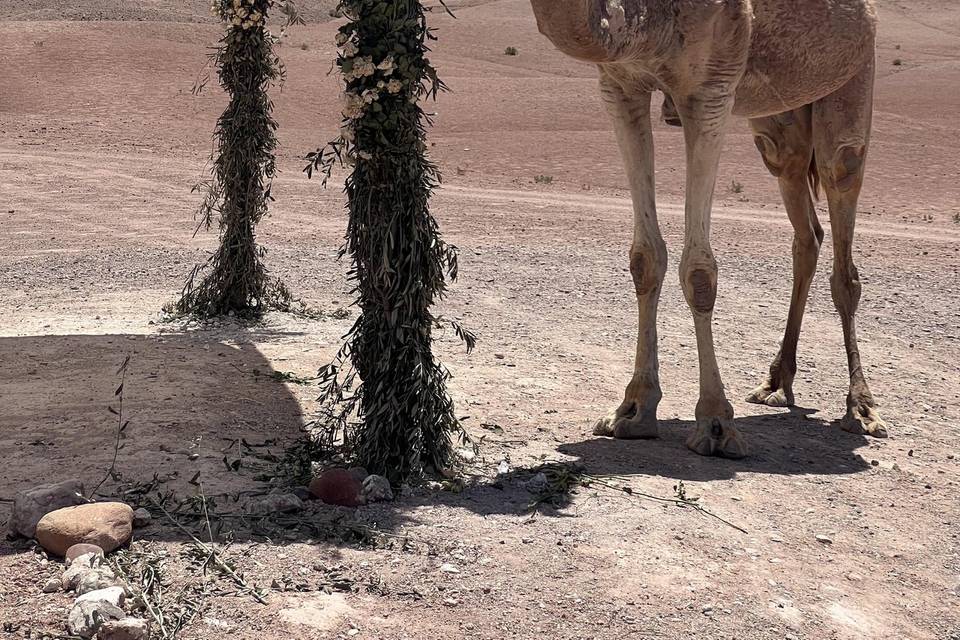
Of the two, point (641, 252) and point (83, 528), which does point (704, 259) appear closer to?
point (641, 252)

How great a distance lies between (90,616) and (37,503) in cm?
97

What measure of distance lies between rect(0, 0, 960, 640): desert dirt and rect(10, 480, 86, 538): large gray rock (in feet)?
0.37

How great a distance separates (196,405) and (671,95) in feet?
10.6

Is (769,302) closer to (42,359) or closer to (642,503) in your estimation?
(642,503)

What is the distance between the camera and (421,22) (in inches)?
196

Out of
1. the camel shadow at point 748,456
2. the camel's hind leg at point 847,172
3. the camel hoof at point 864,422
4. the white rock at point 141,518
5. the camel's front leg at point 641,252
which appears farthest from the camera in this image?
the camel's hind leg at point 847,172

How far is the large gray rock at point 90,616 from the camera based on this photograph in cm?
357

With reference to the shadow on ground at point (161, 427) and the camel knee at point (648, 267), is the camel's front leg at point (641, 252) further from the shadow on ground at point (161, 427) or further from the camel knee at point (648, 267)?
the shadow on ground at point (161, 427)

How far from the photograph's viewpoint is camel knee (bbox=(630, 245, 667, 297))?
241 inches

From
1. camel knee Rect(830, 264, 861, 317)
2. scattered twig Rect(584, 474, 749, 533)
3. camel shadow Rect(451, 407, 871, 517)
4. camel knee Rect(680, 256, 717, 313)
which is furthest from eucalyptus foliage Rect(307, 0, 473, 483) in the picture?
camel knee Rect(830, 264, 861, 317)

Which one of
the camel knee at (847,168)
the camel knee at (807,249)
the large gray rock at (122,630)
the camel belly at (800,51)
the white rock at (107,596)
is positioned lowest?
the large gray rock at (122,630)

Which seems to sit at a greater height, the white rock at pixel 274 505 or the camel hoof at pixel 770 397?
the camel hoof at pixel 770 397

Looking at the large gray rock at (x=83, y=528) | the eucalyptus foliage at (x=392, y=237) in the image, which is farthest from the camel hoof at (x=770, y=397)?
the large gray rock at (x=83, y=528)

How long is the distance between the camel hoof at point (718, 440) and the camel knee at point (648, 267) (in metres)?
0.84
